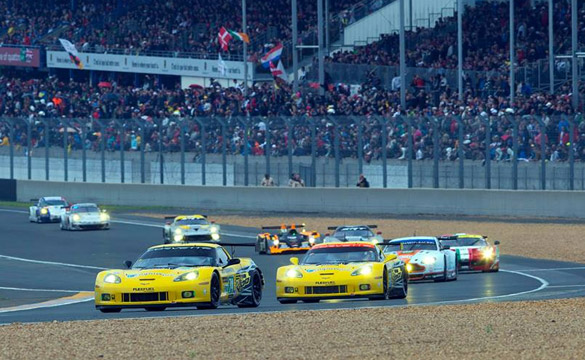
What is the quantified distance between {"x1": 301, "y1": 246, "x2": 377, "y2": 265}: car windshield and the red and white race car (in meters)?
7.82

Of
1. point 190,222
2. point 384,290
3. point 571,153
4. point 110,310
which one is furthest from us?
Result: point 571,153

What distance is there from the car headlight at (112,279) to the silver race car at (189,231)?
17.7 m

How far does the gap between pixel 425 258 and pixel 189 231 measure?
1255 centimetres

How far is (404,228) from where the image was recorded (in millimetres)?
39031

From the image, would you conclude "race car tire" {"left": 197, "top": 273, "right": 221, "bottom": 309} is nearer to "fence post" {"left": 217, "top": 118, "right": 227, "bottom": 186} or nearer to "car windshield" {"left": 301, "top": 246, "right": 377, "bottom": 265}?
"car windshield" {"left": 301, "top": 246, "right": 377, "bottom": 265}

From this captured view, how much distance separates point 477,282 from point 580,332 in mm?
10822

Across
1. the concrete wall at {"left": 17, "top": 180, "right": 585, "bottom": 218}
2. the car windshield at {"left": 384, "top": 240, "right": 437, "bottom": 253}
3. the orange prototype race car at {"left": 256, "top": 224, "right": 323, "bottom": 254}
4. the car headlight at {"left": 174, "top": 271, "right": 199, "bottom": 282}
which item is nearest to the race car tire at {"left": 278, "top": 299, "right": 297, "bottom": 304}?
the car headlight at {"left": 174, "top": 271, "right": 199, "bottom": 282}

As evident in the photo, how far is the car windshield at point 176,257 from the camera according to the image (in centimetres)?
1920

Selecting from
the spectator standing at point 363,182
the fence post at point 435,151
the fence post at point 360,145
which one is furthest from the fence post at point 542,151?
the spectator standing at point 363,182

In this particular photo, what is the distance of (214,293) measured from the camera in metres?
18.8

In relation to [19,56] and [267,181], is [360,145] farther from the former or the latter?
[19,56]

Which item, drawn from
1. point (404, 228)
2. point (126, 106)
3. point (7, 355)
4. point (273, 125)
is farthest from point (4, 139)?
point (7, 355)

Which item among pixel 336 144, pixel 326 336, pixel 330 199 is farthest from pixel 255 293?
pixel 330 199

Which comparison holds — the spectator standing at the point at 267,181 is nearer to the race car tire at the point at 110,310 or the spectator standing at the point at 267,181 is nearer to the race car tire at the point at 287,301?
the race car tire at the point at 287,301
